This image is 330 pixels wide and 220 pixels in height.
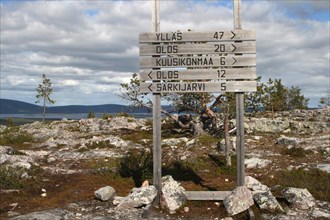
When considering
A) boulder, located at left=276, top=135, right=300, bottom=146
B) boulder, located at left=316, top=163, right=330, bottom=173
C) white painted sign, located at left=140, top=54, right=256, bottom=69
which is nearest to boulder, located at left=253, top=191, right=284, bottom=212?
white painted sign, located at left=140, top=54, right=256, bottom=69

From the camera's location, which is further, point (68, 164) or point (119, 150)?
point (119, 150)

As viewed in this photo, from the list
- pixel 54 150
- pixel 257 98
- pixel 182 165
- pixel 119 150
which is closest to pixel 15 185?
pixel 182 165

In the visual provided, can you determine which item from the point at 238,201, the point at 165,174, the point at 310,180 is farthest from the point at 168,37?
the point at 310,180

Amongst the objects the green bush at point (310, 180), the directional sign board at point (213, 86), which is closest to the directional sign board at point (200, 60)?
the directional sign board at point (213, 86)

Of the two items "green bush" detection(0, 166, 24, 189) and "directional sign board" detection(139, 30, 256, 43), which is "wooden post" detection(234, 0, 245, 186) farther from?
"green bush" detection(0, 166, 24, 189)

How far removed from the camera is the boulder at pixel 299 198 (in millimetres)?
9828

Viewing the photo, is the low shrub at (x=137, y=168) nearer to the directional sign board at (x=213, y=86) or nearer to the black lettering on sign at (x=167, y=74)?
the directional sign board at (x=213, y=86)

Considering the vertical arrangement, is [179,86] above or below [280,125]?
above

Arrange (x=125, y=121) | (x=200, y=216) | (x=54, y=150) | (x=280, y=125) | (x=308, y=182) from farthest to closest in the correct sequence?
(x=125, y=121) → (x=280, y=125) → (x=54, y=150) → (x=308, y=182) → (x=200, y=216)

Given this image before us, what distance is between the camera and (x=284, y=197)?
1027 cm

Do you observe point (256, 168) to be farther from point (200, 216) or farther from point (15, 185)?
point (15, 185)

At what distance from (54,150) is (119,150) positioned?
15.0ft

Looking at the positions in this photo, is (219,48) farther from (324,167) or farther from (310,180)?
(324,167)

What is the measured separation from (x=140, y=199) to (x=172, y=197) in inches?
34.8
